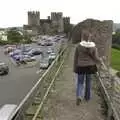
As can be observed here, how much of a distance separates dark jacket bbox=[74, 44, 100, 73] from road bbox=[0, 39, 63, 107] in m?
24.6

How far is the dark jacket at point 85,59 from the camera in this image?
6734 millimetres

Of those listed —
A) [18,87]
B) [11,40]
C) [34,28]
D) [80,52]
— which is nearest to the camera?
[80,52]

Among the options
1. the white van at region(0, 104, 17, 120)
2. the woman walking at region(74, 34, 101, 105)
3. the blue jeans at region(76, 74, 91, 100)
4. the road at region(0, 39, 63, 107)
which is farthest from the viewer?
the road at region(0, 39, 63, 107)

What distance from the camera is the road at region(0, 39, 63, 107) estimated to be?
3447 centimetres

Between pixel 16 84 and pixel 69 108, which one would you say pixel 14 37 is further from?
pixel 69 108

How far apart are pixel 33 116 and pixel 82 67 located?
1661mm

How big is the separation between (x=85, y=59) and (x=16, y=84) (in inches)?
1521

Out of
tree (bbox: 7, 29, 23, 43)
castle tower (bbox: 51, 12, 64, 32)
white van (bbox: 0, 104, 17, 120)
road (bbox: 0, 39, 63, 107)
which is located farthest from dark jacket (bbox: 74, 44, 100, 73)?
castle tower (bbox: 51, 12, 64, 32)

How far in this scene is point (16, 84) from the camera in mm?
44656

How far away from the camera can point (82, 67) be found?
6.84 metres

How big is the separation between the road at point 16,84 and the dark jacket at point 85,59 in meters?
24.6

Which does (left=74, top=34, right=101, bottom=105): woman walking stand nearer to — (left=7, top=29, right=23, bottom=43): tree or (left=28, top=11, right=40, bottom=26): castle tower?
(left=7, top=29, right=23, bottom=43): tree

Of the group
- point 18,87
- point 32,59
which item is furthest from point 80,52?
point 32,59

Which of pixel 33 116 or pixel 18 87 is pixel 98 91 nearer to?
pixel 33 116
